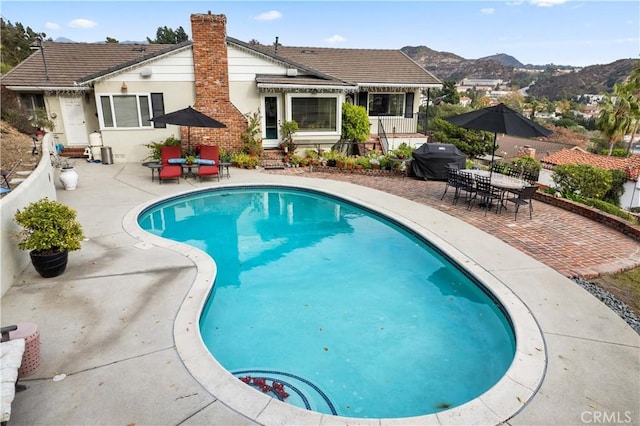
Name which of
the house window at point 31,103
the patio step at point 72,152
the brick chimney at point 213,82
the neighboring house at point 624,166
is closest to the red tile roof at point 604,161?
the neighboring house at point 624,166

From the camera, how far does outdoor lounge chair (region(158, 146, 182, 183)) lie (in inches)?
522

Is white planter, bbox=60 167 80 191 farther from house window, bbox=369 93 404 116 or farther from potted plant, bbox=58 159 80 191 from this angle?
house window, bbox=369 93 404 116

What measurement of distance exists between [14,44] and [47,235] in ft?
131

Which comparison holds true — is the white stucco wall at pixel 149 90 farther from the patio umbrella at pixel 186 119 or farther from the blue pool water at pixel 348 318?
the blue pool water at pixel 348 318

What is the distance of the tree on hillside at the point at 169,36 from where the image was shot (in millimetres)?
44562


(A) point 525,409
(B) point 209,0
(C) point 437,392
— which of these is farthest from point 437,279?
(B) point 209,0

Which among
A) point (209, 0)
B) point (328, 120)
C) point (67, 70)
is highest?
point (209, 0)

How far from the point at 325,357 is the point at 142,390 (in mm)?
2414

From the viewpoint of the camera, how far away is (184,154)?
15844 millimetres

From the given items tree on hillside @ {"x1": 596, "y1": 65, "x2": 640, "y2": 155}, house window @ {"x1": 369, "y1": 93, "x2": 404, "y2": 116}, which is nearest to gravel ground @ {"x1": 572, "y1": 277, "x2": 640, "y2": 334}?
house window @ {"x1": 369, "y1": 93, "x2": 404, "y2": 116}

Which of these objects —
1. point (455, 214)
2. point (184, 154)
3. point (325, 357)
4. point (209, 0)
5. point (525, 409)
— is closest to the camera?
point (525, 409)

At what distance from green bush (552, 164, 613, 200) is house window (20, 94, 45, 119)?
21718mm

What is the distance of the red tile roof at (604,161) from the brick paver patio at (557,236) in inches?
579

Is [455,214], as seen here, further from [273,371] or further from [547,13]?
[547,13]
